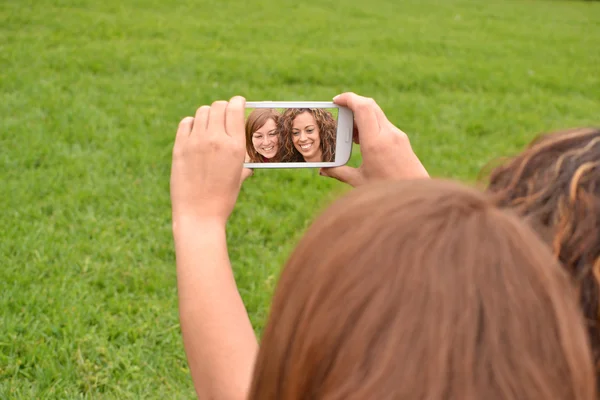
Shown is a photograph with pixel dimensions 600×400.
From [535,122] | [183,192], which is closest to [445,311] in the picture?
[183,192]

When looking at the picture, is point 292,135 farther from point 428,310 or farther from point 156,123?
point 156,123

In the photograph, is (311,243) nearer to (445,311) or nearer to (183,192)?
(445,311)

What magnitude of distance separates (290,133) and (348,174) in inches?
6.9

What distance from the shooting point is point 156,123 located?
4.55m

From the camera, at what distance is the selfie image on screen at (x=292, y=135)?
160 cm

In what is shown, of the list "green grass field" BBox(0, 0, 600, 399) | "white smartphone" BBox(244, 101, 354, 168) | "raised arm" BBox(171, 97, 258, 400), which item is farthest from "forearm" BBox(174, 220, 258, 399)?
"white smartphone" BBox(244, 101, 354, 168)

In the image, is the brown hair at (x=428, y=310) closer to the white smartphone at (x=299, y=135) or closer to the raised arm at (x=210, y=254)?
the raised arm at (x=210, y=254)

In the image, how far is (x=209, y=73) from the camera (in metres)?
5.61

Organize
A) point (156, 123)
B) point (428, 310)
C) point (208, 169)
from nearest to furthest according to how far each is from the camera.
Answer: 1. point (428, 310)
2. point (208, 169)
3. point (156, 123)

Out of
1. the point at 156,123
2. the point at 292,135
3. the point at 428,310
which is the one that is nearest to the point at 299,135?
the point at 292,135

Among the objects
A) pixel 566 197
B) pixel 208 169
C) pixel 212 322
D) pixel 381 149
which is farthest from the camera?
pixel 381 149

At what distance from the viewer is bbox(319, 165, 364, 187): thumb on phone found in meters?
1.52

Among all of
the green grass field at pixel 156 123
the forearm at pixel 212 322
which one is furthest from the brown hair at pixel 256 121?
the forearm at pixel 212 322

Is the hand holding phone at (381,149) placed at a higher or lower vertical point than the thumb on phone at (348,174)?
higher
